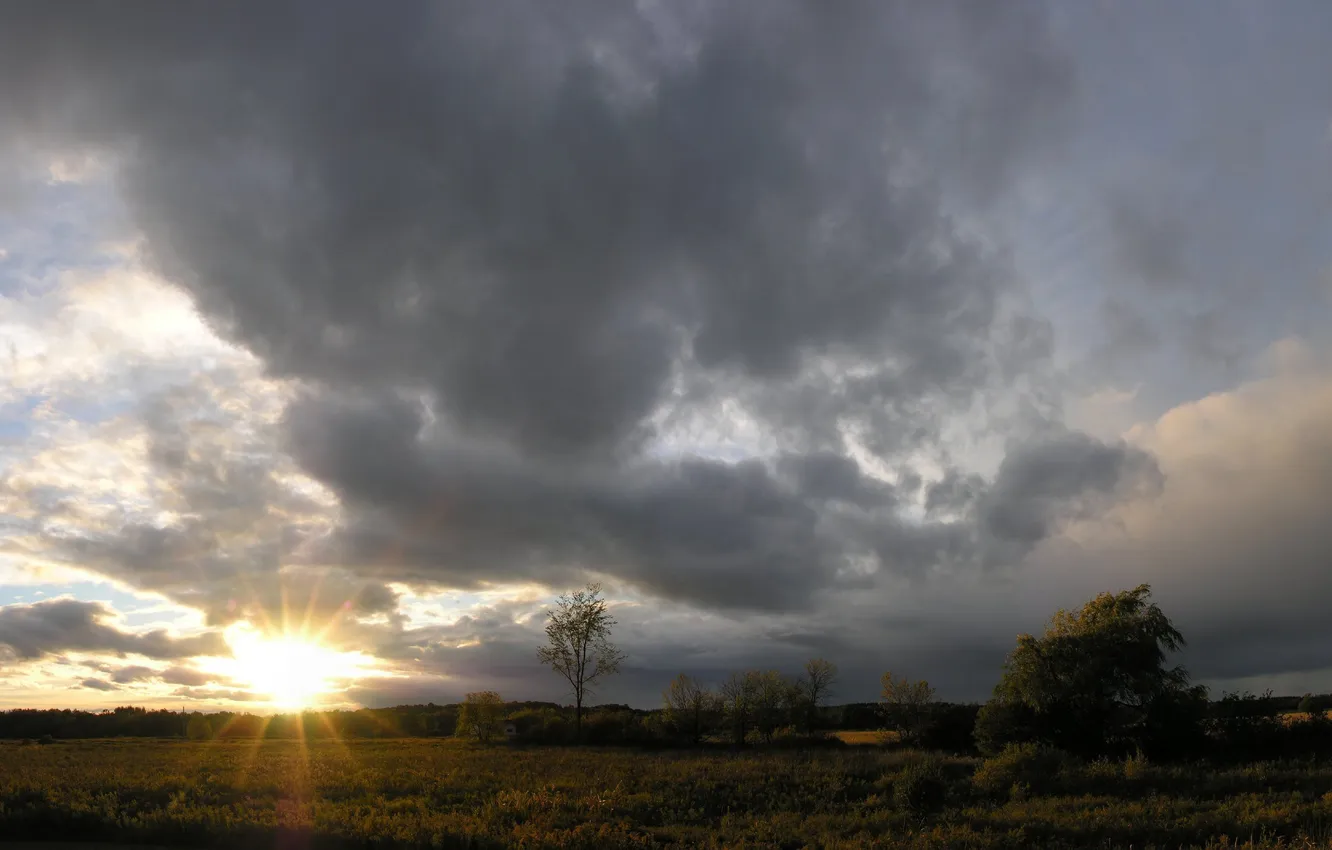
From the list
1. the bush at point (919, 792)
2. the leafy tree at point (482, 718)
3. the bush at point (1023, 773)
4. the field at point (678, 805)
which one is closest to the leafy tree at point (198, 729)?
the leafy tree at point (482, 718)

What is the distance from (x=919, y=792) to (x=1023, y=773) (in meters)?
7.35

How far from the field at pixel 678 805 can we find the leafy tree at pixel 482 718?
33104 mm

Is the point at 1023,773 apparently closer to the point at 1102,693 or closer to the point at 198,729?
the point at 1102,693

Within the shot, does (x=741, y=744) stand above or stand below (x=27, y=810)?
below

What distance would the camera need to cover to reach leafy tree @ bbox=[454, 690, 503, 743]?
75.2m

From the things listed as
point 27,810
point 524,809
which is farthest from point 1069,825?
point 27,810

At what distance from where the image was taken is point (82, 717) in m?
110

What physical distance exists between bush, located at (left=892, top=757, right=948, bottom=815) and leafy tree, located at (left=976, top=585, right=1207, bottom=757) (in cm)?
1538

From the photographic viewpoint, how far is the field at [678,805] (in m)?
23.3

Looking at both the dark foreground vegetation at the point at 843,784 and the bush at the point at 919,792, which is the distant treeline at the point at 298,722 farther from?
the bush at the point at 919,792

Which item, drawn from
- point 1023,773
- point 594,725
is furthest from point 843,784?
point 594,725

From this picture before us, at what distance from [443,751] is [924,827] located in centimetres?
4187

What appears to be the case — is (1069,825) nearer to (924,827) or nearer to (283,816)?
(924,827)

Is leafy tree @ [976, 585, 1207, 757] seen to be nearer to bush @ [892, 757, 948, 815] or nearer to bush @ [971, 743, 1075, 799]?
bush @ [971, 743, 1075, 799]
